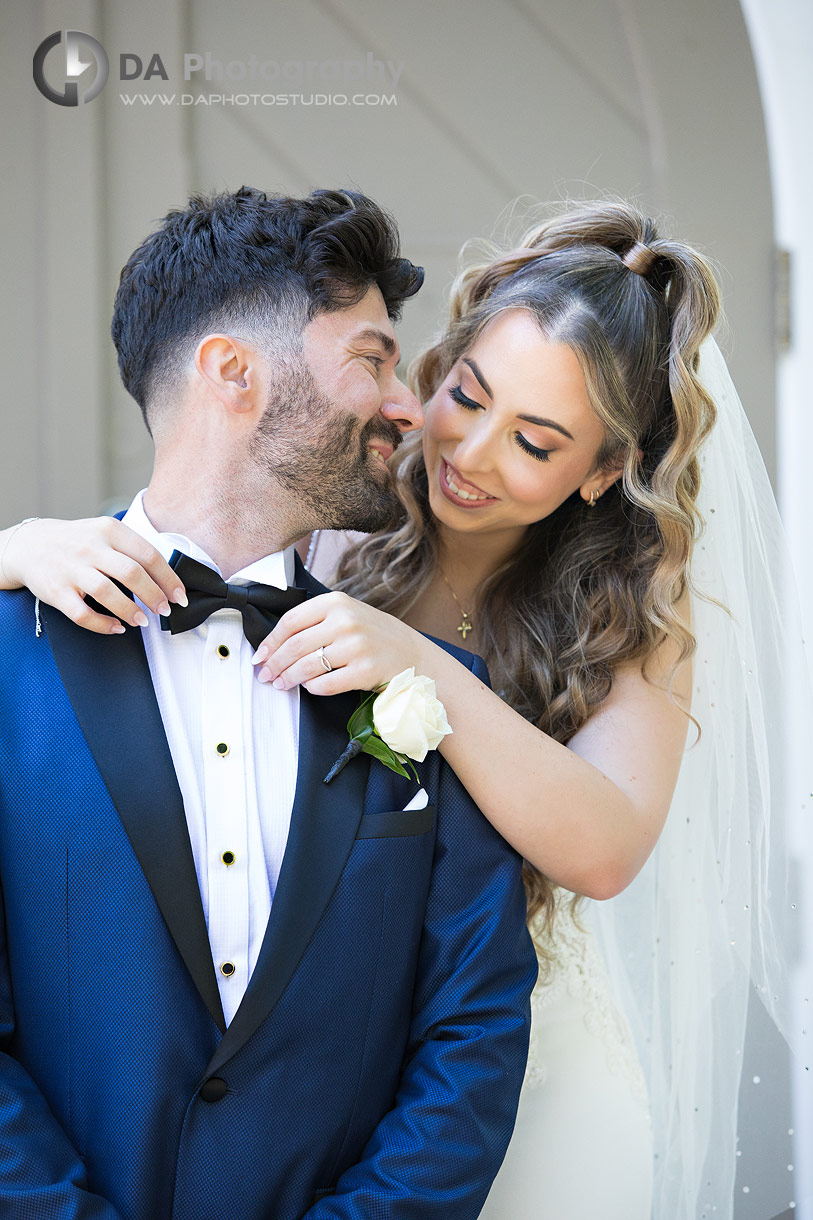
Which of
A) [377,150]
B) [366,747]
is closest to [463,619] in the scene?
[366,747]

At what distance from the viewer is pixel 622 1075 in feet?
7.49

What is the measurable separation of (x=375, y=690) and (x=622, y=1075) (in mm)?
1171

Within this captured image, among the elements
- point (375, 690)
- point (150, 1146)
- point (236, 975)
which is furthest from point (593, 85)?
point (150, 1146)

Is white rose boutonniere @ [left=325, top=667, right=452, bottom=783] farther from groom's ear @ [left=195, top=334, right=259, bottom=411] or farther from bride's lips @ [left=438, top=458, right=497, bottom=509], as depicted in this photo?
bride's lips @ [left=438, top=458, right=497, bottom=509]

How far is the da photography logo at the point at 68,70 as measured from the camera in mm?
2936

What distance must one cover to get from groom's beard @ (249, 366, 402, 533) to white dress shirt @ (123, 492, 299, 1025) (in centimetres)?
20

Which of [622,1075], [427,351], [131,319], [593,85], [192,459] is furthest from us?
[593,85]

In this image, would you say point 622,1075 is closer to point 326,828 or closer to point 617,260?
point 326,828

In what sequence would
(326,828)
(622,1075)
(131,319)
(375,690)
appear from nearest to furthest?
(326,828), (375,690), (131,319), (622,1075)

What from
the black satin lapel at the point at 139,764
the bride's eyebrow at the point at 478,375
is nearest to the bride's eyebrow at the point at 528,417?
the bride's eyebrow at the point at 478,375

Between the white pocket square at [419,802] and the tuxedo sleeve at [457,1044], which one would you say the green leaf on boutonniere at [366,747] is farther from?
the tuxedo sleeve at [457,1044]

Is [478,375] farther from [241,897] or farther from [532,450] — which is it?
[241,897]

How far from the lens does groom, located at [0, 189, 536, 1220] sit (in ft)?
4.74

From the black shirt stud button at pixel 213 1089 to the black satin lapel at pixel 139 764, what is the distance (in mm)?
69
